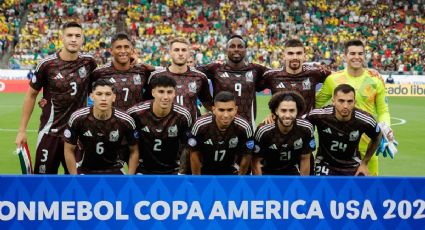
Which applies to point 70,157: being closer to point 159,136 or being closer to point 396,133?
point 159,136

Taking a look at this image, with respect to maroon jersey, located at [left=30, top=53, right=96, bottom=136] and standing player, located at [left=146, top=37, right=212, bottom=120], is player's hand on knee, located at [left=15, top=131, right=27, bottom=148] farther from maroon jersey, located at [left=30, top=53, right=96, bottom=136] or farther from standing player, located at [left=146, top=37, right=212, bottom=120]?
standing player, located at [left=146, top=37, right=212, bottom=120]

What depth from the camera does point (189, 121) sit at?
6.33m

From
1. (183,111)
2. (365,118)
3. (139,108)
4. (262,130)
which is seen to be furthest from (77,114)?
(365,118)

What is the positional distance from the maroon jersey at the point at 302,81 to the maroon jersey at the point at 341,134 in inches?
23.6

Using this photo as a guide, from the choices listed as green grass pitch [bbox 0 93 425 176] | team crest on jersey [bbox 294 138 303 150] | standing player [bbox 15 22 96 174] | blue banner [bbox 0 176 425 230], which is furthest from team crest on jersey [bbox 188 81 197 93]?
green grass pitch [bbox 0 93 425 176]

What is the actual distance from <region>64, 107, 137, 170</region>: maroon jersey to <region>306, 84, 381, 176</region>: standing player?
1.99 metres

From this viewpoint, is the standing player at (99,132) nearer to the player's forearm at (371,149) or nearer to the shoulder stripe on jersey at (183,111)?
the shoulder stripe on jersey at (183,111)

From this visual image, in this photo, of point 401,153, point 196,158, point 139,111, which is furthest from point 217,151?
point 401,153

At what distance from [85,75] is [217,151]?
5.84ft

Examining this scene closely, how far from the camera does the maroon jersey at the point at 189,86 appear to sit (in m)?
6.87

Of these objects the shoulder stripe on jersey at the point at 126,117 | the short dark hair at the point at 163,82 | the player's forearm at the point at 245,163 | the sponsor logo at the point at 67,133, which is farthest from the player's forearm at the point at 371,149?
the sponsor logo at the point at 67,133

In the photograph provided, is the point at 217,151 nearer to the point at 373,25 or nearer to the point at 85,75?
the point at 85,75

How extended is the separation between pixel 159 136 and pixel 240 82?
4.94 ft

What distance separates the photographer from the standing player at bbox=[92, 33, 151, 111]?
6660 mm
